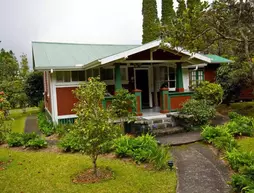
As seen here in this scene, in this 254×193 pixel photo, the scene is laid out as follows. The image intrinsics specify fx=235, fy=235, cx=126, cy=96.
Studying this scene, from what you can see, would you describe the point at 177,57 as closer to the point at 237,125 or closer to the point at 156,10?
the point at 237,125

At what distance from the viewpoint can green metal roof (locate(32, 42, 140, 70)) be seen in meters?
11.2

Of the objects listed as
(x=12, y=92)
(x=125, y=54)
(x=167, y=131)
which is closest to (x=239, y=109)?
(x=167, y=131)

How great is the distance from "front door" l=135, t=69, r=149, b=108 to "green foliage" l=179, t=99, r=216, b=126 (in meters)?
3.17

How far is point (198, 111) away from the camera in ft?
31.8

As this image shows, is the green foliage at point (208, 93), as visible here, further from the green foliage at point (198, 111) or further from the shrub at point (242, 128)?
the shrub at point (242, 128)

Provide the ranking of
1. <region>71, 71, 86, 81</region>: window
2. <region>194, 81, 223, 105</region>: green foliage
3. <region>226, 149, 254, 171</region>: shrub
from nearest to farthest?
<region>226, 149, 254, 171</region>: shrub < <region>194, 81, 223, 105</region>: green foliage < <region>71, 71, 86, 81</region>: window

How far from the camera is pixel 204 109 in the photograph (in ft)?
32.7

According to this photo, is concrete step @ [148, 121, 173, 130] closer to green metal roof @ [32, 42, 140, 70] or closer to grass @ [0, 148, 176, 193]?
grass @ [0, 148, 176, 193]

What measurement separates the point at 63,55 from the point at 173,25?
8.48 metres

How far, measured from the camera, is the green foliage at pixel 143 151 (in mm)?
5875

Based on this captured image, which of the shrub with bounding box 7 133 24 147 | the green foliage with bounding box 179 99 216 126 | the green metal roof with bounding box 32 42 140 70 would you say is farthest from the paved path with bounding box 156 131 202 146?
the shrub with bounding box 7 133 24 147

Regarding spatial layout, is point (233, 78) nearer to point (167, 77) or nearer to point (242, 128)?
point (167, 77)

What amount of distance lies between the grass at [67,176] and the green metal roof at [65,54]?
513 cm

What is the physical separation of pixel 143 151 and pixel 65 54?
8566 mm
